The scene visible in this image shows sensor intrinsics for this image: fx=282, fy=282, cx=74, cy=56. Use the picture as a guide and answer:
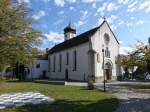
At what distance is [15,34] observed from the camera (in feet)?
87.6

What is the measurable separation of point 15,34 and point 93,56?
28942 millimetres

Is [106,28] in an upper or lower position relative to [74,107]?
upper

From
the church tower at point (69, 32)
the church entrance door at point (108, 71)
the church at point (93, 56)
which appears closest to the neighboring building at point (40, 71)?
the church tower at point (69, 32)

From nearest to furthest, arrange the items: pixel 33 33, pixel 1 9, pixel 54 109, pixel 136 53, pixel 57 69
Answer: pixel 54 109 → pixel 1 9 → pixel 33 33 → pixel 136 53 → pixel 57 69

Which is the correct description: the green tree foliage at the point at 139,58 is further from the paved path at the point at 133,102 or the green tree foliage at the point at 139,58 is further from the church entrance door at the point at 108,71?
the church entrance door at the point at 108,71

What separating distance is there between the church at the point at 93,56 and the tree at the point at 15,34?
77.0ft

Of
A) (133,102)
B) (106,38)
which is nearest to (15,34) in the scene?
(133,102)

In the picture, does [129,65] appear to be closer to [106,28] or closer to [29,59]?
[29,59]

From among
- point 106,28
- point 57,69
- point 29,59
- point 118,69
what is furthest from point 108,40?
point 29,59

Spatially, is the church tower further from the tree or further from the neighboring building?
the tree

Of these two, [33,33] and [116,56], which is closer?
[33,33]

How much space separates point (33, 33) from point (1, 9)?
17.3 feet

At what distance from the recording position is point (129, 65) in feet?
126

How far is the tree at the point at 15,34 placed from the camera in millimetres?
24953
